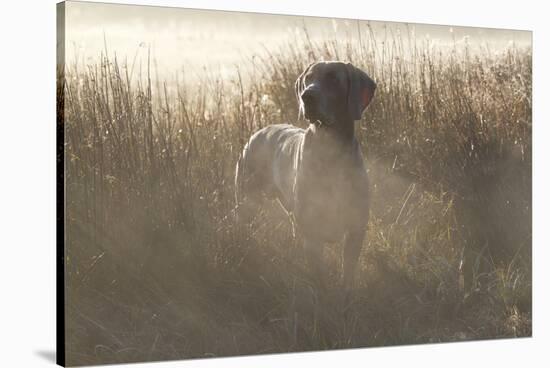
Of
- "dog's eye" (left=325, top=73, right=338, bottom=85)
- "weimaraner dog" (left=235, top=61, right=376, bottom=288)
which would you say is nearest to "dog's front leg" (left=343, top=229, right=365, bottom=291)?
"weimaraner dog" (left=235, top=61, right=376, bottom=288)

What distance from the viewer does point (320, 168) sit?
316 inches

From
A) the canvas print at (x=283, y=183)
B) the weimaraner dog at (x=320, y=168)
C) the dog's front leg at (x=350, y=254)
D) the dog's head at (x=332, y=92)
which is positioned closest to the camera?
the canvas print at (x=283, y=183)

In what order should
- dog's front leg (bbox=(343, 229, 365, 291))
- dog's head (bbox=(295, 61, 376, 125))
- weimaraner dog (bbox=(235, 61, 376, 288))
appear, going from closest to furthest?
dog's head (bbox=(295, 61, 376, 125))
weimaraner dog (bbox=(235, 61, 376, 288))
dog's front leg (bbox=(343, 229, 365, 291))

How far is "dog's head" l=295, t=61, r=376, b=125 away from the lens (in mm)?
7859

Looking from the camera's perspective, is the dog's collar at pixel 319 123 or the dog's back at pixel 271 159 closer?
the dog's collar at pixel 319 123

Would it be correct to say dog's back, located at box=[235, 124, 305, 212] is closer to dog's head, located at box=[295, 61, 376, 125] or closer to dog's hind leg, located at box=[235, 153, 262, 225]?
dog's hind leg, located at box=[235, 153, 262, 225]

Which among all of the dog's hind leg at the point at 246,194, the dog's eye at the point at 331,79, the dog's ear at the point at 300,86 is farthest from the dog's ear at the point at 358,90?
the dog's hind leg at the point at 246,194

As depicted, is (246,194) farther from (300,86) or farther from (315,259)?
(300,86)

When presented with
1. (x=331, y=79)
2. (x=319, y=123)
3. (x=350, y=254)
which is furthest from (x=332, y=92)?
(x=350, y=254)

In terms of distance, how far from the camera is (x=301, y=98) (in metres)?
7.88

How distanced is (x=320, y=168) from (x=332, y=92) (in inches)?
20.4

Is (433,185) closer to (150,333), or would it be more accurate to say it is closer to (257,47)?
(257,47)

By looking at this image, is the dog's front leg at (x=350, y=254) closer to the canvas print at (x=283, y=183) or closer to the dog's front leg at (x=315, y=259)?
the canvas print at (x=283, y=183)

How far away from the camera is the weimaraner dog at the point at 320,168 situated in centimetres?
797
